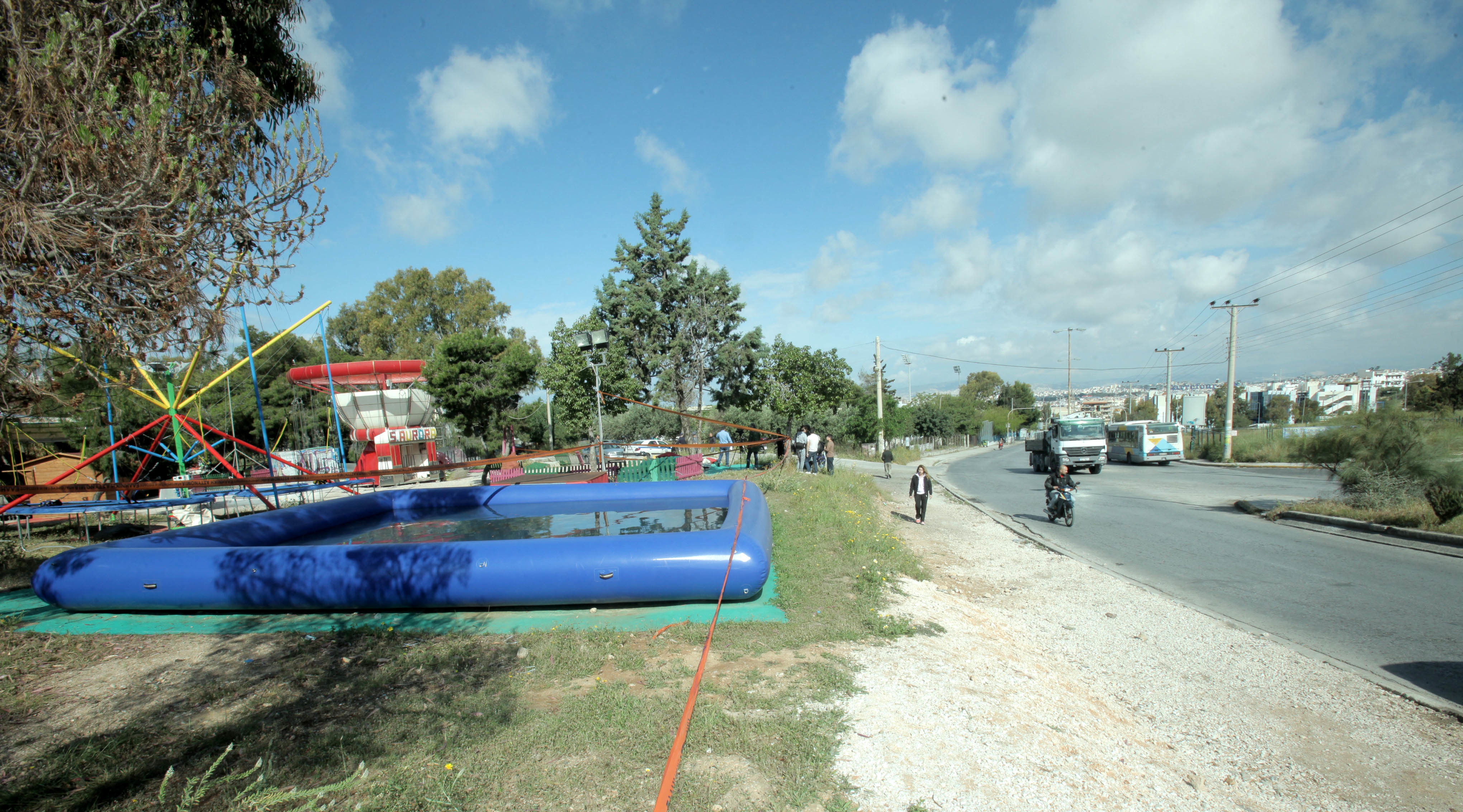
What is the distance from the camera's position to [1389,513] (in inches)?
476

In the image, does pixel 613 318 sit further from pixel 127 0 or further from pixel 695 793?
pixel 695 793

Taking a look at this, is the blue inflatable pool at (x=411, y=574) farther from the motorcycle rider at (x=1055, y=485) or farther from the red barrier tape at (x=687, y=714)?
the motorcycle rider at (x=1055, y=485)

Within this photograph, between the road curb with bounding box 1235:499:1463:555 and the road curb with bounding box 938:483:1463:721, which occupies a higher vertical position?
the road curb with bounding box 1235:499:1463:555

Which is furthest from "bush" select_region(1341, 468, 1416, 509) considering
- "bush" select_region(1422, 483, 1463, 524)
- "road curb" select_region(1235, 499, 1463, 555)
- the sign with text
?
the sign with text

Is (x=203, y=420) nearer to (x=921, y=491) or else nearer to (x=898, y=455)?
(x=921, y=491)

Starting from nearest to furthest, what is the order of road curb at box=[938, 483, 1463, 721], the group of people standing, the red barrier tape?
the red barrier tape < road curb at box=[938, 483, 1463, 721] < the group of people standing

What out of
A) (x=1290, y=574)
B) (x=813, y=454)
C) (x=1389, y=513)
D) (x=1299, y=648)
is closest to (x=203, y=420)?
(x=813, y=454)

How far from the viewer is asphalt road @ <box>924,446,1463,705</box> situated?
630cm

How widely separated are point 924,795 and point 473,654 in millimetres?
3707

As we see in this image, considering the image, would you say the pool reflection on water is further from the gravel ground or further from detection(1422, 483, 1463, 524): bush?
detection(1422, 483, 1463, 524): bush

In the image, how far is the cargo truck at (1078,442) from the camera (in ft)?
85.2

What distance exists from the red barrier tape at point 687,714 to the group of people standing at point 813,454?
1346 cm

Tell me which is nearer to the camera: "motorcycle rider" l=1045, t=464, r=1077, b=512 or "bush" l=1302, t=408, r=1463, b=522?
"bush" l=1302, t=408, r=1463, b=522

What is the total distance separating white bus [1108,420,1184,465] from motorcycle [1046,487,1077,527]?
857 inches
